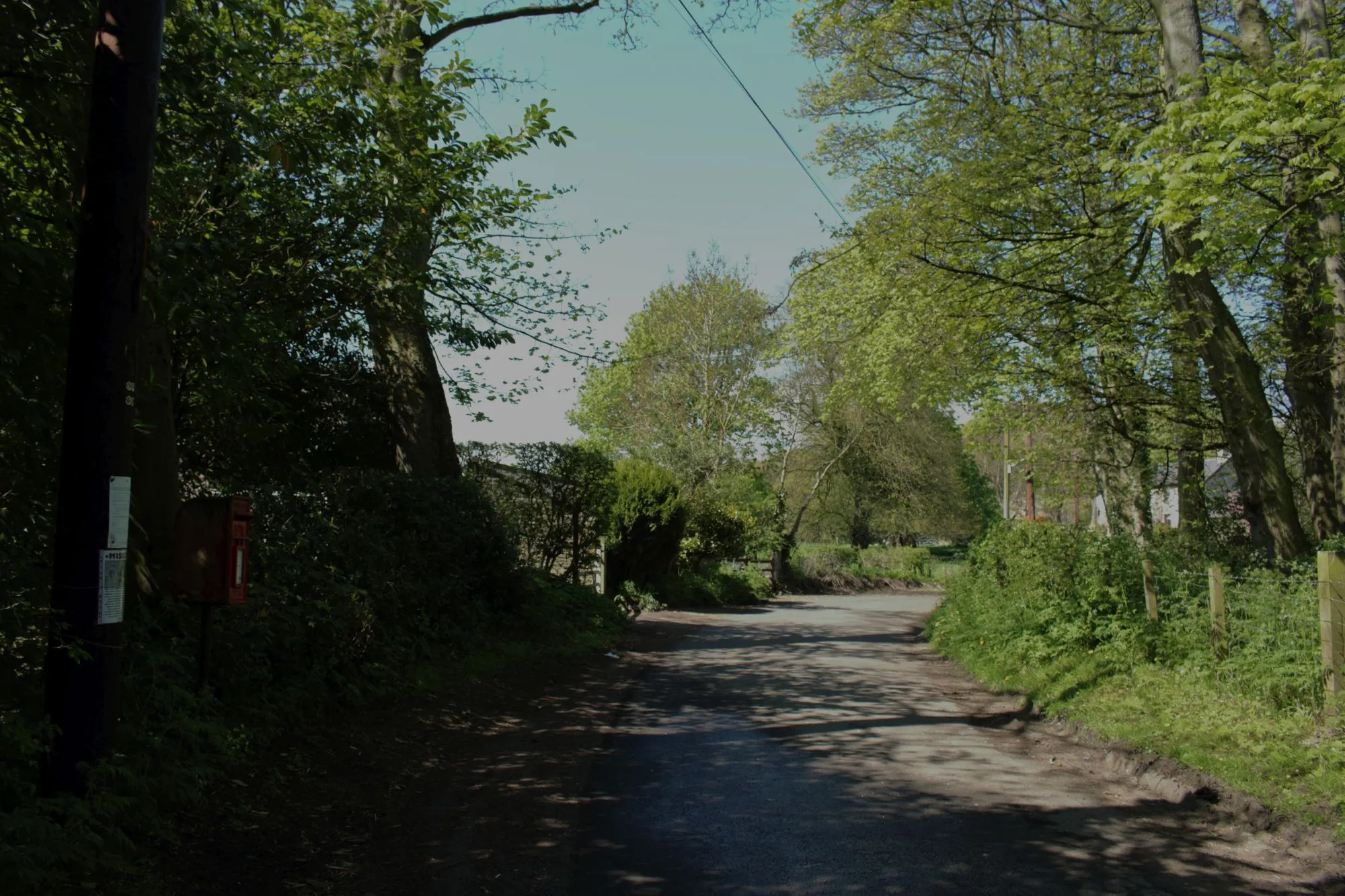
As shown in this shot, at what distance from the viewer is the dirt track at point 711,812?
502 cm

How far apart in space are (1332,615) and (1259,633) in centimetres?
108

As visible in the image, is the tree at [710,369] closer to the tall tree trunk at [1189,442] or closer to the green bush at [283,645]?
the tall tree trunk at [1189,442]

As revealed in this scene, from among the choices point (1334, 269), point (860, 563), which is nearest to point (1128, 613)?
point (1334, 269)

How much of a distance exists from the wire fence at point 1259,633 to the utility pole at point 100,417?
783cm

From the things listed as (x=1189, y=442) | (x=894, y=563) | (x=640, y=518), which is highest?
(x=1189, y=442)

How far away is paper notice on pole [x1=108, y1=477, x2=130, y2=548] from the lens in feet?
14.9

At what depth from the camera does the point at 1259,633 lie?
828cm

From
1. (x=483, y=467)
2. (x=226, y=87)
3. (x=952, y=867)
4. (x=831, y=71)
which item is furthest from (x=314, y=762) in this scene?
(x=831, y=71)

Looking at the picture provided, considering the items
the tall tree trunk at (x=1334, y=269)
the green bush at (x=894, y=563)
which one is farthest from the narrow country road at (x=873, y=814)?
the green bush at (x=894, y=563)

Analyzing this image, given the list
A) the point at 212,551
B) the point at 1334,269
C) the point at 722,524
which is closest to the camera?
the point at 212,551

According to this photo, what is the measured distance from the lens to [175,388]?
382 inches

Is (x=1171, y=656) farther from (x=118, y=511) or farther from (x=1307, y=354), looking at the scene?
(x=118, y=511)

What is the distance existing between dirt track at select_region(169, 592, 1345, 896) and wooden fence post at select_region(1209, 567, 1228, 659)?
1733 mm

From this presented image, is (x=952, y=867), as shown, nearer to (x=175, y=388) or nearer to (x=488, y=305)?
(x=175, y=388)
